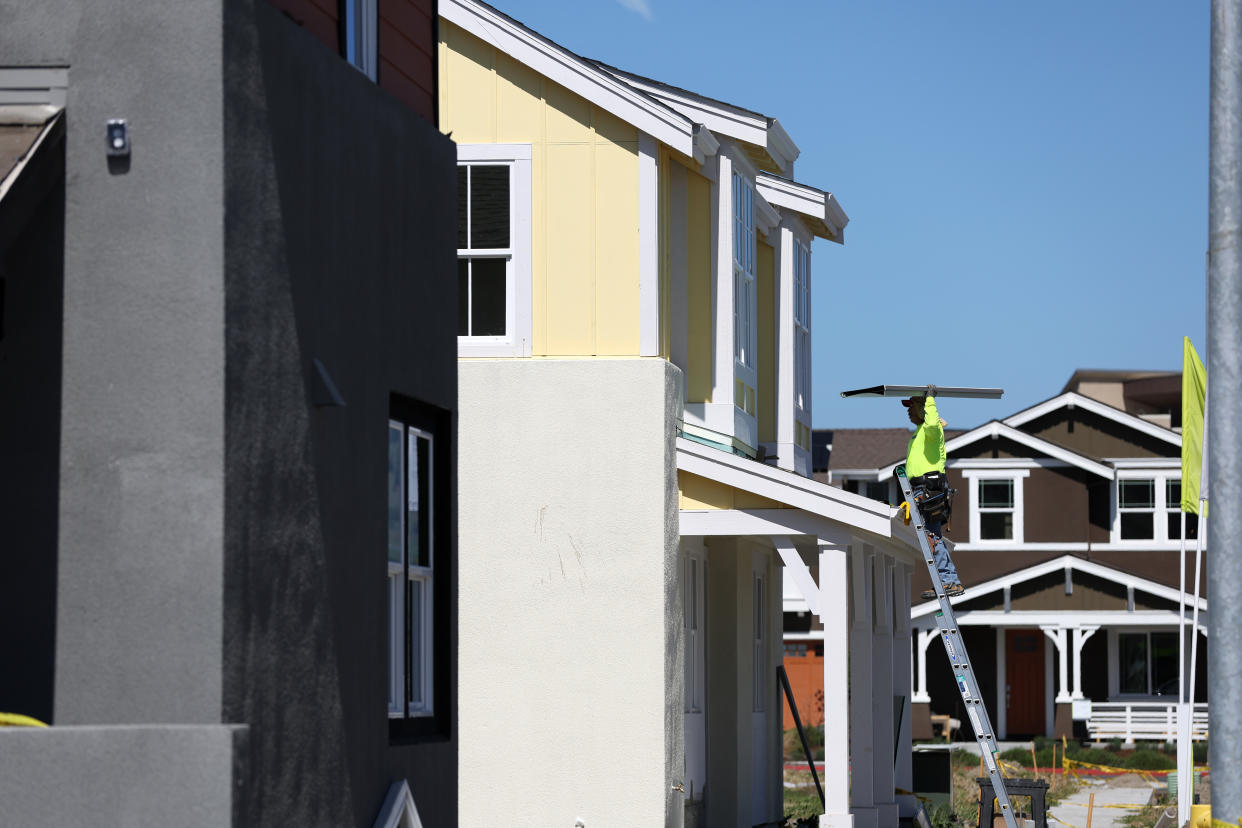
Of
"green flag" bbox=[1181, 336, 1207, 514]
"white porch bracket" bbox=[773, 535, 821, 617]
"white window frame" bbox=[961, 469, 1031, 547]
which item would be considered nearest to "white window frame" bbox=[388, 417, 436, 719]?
"white porch bracket" bbox=[773, 535, 821, 617]

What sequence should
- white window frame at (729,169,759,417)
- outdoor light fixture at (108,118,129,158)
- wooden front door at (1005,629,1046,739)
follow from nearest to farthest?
1. outdoor light fixture at (108,118,129,158)
2. white window frame at (729,169,759,417)
3. wooden front door at (1005,629,1046,739)

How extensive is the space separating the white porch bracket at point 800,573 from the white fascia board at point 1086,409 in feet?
96.9

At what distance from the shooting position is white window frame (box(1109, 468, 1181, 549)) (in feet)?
148

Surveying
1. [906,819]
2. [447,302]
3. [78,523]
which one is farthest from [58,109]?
[906,819]

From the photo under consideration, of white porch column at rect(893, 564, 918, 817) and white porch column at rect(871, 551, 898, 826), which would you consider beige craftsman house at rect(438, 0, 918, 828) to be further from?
white porch column at rect(893, 564, 918, 817)

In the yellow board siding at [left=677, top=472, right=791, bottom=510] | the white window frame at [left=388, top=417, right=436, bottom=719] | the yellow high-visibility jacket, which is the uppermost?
the yellow high-visibility jacket

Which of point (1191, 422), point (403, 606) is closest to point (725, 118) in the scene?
point (1191, 422)

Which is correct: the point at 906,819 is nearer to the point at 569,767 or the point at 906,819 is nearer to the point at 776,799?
the point at 776,799

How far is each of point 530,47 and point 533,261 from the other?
1.95 m

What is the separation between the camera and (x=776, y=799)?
22641 mm

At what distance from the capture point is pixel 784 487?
56.1ft

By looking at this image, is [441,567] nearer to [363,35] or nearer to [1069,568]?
[363,35]

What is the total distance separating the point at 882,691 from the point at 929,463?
15.4 feet

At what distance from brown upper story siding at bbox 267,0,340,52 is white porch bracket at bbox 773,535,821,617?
28.1 feet
